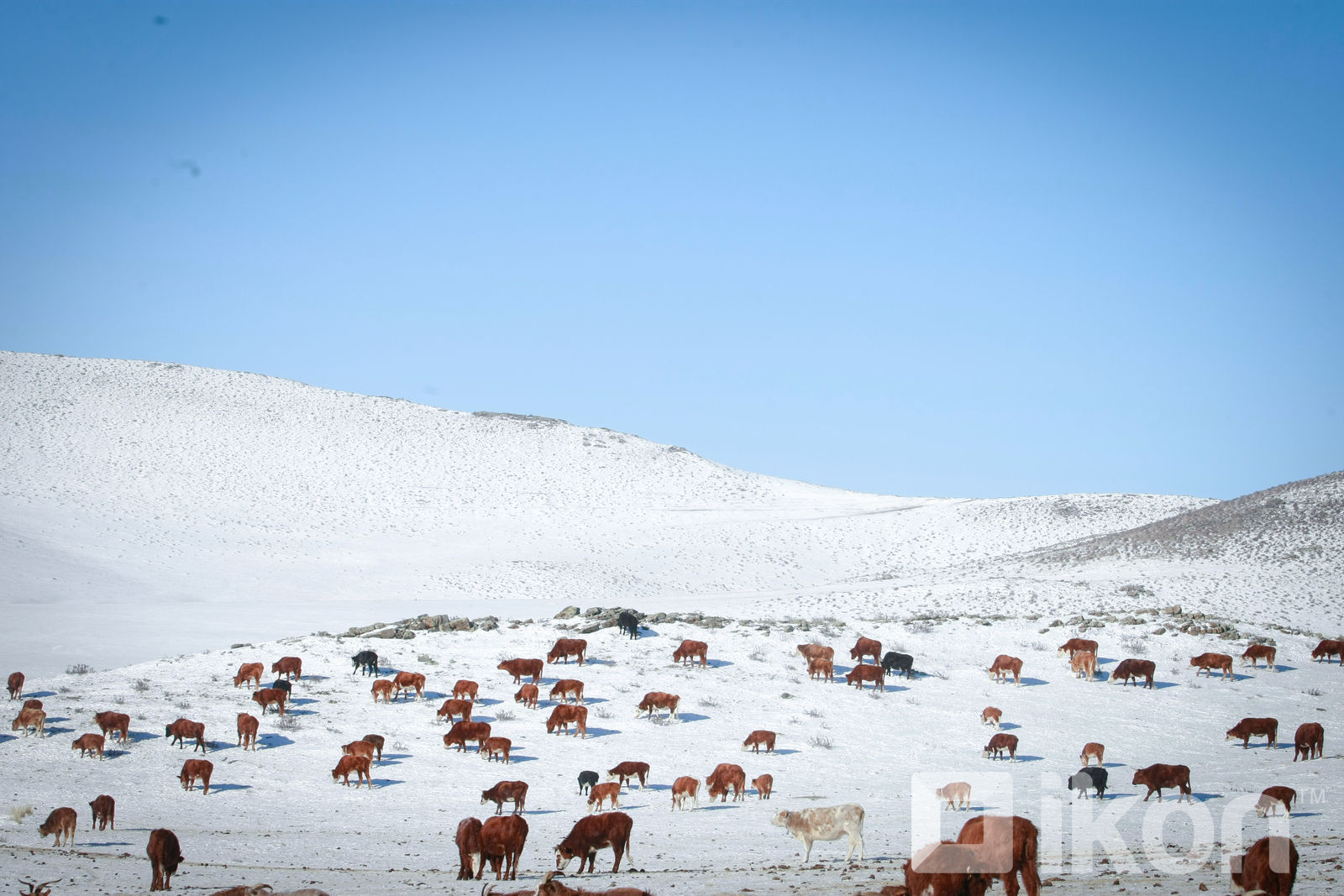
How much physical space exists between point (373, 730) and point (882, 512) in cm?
6669

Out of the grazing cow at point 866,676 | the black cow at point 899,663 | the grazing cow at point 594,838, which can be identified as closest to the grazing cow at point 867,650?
the black cow at point 899,663

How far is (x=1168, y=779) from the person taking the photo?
16.9 m

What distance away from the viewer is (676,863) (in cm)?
1370

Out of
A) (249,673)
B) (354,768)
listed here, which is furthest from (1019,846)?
(249,673)

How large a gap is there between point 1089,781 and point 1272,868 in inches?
341

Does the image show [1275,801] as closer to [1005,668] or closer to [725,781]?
[725,781]

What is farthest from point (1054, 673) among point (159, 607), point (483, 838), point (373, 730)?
point (159, 607)

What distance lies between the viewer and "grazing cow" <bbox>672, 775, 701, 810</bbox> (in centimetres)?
1736

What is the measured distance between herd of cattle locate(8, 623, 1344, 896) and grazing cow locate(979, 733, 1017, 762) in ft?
0.15

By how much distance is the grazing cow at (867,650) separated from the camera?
96.1 feet

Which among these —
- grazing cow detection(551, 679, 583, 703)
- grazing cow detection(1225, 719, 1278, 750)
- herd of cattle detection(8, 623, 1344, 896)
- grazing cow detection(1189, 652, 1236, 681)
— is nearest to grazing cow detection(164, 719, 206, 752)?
herd of cattle detection(8, 623, 1344, 896)

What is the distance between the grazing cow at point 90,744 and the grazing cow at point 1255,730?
24164mm

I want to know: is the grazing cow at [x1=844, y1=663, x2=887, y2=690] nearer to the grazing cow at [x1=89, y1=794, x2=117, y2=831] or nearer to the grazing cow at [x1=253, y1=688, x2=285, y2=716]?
the grazing cow at [x1=253, y1=688, x2=285, y2=716]

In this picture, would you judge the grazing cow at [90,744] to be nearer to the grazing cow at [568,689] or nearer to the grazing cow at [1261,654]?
the grazing cow at [568,689]
